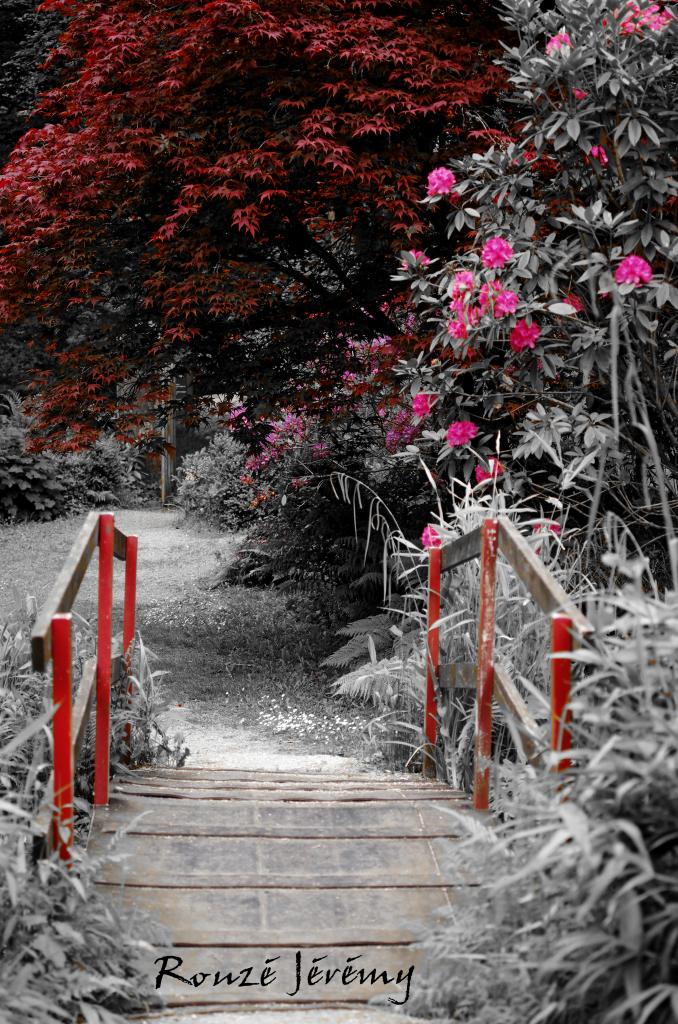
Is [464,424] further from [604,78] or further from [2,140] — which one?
[2,140]

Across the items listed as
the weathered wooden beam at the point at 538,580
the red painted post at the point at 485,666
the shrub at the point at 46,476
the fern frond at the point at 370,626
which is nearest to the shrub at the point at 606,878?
the weathered wooden beam at the point at 538,580

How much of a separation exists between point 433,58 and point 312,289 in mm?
1966

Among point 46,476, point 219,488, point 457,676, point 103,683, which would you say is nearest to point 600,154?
point 457,676

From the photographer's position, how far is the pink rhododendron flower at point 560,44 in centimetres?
454

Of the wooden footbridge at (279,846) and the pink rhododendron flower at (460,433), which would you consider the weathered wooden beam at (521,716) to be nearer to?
the wooden footbridge at (279,846)

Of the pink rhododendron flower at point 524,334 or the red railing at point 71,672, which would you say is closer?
the red railing at point 71,672

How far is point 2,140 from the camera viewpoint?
12.5m

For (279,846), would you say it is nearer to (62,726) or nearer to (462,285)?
(62,726)

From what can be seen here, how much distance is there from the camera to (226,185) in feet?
19.8

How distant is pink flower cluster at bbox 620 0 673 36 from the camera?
4500mm

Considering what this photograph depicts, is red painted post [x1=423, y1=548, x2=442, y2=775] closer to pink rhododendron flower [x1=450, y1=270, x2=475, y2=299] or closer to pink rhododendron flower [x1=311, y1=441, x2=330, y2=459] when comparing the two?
pink rhododendron flower [x1=450, y1=270, x2=475, y2=299]

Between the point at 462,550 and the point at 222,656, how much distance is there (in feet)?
16.5

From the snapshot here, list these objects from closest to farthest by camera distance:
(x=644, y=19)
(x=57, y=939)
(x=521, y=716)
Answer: (x=57, y=939) < (x=521, y=716) < (x=644, y=19)

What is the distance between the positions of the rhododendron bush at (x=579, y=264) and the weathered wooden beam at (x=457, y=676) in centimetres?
101
